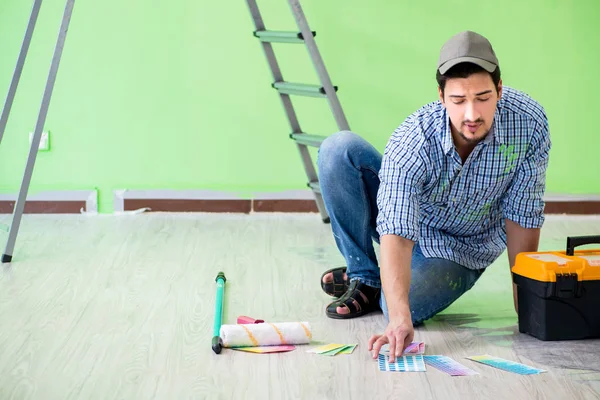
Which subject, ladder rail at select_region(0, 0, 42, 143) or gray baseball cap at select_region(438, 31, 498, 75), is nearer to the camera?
gray baseball cap at select_region(438, 31, 498, 75)

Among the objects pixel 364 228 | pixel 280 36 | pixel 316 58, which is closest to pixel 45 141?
pixel 280 36

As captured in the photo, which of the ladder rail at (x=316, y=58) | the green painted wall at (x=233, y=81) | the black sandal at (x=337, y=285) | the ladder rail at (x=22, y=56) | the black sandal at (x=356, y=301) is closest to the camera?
the black sandal at (x=356, y=301)

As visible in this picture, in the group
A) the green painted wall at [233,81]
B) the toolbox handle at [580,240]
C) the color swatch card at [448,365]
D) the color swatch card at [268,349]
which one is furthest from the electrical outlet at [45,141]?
the toolbox handle at [580,240]

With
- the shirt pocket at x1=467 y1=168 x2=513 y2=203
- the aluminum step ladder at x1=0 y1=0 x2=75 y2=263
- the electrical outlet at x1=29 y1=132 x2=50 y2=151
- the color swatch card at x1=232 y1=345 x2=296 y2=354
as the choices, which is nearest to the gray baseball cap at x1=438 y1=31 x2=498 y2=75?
the shirt pocket at x1=467 y1=168 x2=513 y2=203

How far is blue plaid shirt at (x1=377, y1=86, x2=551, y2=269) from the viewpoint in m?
2.38

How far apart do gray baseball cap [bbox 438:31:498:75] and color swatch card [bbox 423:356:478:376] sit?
0.75 metres

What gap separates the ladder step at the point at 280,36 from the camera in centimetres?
364

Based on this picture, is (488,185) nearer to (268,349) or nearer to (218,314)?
(268,349)

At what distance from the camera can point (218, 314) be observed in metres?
2.63

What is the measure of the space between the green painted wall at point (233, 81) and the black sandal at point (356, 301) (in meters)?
1.58

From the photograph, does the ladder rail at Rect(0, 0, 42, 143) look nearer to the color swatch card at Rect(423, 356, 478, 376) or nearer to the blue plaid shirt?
the blue plaid shirt

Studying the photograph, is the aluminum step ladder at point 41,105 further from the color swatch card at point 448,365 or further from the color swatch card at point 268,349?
the color swatch card at point 448,365

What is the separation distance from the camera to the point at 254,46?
4.19 meters

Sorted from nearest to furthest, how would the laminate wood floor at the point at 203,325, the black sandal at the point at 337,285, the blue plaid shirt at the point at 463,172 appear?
the laminate wood floor at the point at 203,325, the blue plaid shirt at the point at 463,172, the black sandal at the point at 337,285
